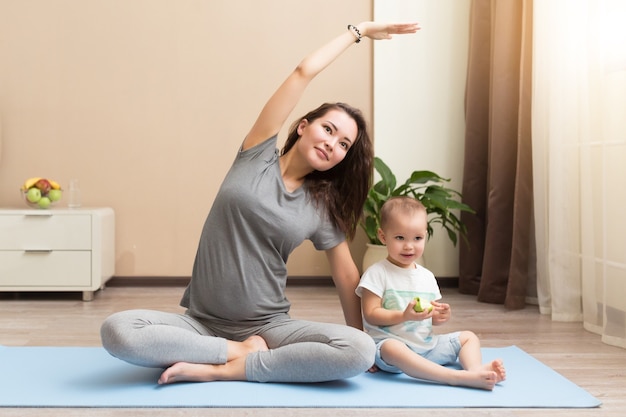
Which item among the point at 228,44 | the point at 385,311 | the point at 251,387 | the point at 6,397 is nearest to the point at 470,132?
the point at 228,44

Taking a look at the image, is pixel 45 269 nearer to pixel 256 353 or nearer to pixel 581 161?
pixel 256 353

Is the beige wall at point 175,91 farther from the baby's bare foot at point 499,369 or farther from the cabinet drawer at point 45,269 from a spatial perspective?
the baby's bare foot at point 499,369

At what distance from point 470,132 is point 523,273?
807 millimetres

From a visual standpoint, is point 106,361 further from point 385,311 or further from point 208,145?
point 208,145

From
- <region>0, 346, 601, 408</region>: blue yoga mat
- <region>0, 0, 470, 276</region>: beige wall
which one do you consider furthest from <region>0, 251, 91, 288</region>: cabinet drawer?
<region>0, 346, 601, 408</region>: blue yoga mat

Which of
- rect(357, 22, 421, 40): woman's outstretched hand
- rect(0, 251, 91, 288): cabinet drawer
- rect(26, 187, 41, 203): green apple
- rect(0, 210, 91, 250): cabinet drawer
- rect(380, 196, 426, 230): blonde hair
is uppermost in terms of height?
rect(357, 22, 421, 40): woman's outstretched hand

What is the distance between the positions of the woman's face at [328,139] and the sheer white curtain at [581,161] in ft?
3.62

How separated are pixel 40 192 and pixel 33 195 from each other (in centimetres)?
5

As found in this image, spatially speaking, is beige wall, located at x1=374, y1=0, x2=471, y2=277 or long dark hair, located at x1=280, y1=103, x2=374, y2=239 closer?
long dark hair, located at x1=280, y1=103, x2=374, y2=239

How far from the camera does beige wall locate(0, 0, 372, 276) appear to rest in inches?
146

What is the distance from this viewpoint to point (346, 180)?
2049 millimetres

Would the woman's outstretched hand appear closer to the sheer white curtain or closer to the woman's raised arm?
the woman's raised arm

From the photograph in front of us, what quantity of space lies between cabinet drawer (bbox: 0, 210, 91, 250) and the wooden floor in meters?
0.26

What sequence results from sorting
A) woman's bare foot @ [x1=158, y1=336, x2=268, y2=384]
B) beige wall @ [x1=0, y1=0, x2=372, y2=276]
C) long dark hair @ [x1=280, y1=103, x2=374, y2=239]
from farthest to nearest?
beige wall @ [x1=0, y1=0, x2=372, y2=276] → long dark hair @ [x1=280, y1=103, x2=374, y2=239] → woman's bare foot @ [x1=158, y1=336, x2=268, y2=384]
